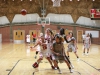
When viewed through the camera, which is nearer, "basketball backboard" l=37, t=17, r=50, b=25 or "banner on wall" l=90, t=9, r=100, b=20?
"banner on wall" l=90, t=9, r=100, b=20

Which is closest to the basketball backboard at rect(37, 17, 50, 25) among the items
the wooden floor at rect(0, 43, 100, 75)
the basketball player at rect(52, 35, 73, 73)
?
the wooden floor at rect(0, 43, 100, 75)

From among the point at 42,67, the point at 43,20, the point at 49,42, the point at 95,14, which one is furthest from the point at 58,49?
the point at 95,14

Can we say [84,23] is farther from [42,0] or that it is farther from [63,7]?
[42,0]

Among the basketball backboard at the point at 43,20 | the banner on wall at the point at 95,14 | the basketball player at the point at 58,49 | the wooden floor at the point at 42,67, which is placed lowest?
the wooden floor at the point at 42,67

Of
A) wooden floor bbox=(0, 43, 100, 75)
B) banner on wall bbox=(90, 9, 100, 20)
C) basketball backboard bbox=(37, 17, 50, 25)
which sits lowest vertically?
wooden floor bbox=(0, 43, 100, 75)

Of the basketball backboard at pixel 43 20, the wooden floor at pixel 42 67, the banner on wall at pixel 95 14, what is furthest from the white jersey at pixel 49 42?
the banner on wall at pixel 95 14

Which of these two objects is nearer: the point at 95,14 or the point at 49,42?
the point at 49,42

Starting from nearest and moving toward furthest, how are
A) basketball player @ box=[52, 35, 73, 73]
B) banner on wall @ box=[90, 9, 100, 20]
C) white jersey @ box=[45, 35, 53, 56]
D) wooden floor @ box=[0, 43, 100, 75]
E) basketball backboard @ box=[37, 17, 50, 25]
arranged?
basketball player @ box=[52, 35, 73, 73], wooden floor @ box=[0, 43, 100, 75], white jersey @ box=[45, 35, 53, 56], banner on wall @ box=[90, 9, 100, 20], basketball backboard @ box=[37, 17, 50, 25]

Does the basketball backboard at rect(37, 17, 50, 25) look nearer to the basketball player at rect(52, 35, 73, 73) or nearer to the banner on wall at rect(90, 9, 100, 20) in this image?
the banner on wall at rect(90, 9, 100, 20)

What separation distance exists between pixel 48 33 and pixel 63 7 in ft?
88.6

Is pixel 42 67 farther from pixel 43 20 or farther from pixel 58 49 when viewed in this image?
pixel 43 20

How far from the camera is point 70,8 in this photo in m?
35.1

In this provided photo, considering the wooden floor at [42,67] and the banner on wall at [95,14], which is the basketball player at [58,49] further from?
the banner on wall at [95,14]

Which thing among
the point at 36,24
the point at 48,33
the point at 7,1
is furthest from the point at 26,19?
the point at 48,33
